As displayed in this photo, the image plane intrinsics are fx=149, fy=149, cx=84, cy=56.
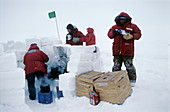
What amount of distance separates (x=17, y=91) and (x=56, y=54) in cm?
250

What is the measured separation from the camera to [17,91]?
8.45 ft

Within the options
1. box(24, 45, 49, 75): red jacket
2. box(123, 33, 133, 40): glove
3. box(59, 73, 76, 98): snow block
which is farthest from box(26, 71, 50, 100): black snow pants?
box(123, 33, 133, 40): glove

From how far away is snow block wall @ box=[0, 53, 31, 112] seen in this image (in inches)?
98.7

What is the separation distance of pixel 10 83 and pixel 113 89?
178cm

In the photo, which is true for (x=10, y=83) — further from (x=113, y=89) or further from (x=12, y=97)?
(x=113, y=89)

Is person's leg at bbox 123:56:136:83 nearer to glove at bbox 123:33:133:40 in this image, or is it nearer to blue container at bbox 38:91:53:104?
glove at bbox 123:33:133:40

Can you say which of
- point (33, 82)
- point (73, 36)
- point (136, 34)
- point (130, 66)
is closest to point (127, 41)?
point (136, 34)

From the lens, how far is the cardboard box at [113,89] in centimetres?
256

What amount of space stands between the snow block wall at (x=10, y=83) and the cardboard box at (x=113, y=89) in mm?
1314

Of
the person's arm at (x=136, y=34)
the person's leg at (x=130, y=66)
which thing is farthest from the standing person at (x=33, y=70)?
the person's arm at (x=136, y=34)

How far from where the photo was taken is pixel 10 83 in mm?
2553

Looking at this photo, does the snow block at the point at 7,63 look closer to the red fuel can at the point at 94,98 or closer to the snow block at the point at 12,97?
the snow block at the point at 12,97

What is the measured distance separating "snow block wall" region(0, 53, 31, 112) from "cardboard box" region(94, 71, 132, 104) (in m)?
1.31

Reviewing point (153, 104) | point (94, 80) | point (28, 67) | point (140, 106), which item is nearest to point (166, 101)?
point (153, 104)
